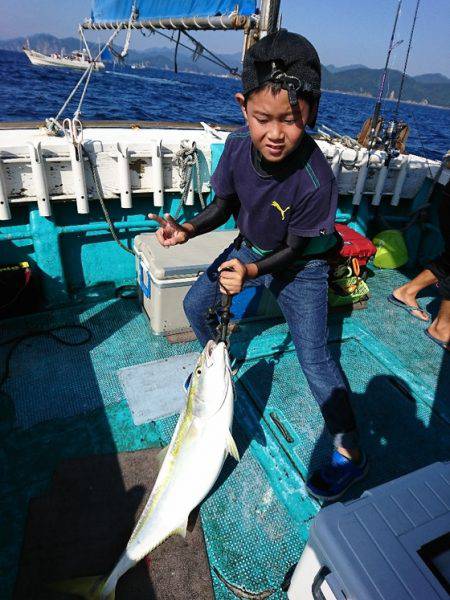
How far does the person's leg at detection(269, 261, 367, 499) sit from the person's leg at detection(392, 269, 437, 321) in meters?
3.24

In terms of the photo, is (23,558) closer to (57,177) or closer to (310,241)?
(310,241)

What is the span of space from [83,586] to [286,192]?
2816mm

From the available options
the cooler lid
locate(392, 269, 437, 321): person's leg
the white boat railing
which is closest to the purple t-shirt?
the cooler lid

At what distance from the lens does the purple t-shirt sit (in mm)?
2631

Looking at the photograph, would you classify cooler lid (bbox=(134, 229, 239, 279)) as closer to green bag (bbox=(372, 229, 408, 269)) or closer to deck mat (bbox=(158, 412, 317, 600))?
deck mat (bbox=(158, 412, 317, 600))

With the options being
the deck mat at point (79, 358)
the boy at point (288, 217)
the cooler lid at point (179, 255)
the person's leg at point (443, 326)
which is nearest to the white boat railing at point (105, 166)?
the cooler lid at point (179, 255)

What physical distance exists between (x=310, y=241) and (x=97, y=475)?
249cm

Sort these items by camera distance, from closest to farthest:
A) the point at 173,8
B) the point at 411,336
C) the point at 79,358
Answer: the point at 79,358
the point at 411,336
the point at 173,8

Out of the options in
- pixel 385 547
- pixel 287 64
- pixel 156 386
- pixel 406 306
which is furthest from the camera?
pixel 406 306

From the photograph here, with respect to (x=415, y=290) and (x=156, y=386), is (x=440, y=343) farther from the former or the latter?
(x=156, y=386)

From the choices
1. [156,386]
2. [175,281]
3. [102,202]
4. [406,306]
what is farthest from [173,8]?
[406,306]

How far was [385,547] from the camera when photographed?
5.11 feet

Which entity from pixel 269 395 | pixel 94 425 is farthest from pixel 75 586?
pixel 269 395

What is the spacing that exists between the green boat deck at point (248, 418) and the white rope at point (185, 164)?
170cm
